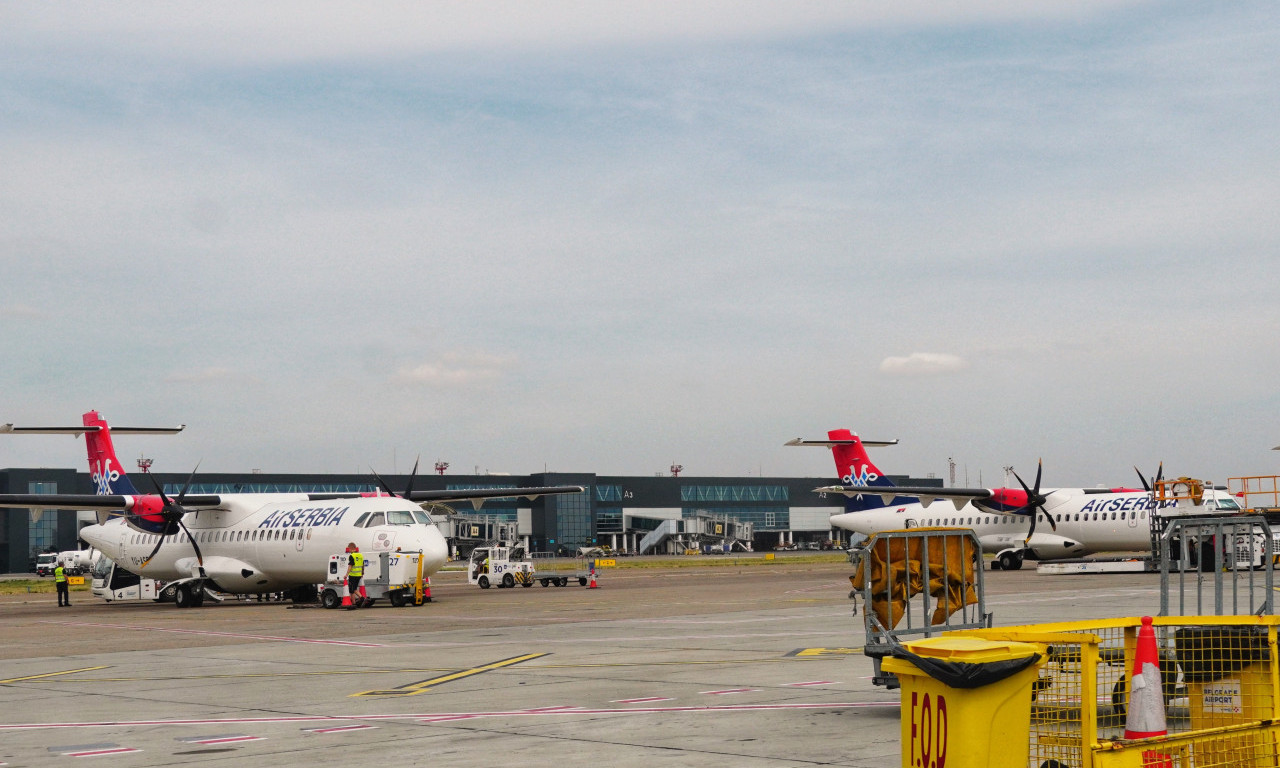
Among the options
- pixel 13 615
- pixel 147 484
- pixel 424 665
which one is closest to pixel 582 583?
pixel 13 615

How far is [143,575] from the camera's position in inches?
1617

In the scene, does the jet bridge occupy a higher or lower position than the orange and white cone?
lower

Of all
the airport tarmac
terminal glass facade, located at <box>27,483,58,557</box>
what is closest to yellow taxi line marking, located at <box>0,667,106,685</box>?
the airport tarmac

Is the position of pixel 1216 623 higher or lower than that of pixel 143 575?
higher

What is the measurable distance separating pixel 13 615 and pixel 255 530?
6953 mm

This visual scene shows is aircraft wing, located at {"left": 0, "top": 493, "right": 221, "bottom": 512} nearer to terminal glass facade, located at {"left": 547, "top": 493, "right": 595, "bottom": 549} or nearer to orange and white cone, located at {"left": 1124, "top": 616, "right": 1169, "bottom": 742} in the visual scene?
orange and white cone, located at {"left": 1124, "top": 616, "right": 1169, "bottom": 742}

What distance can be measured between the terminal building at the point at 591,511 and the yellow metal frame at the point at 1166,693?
294 feet

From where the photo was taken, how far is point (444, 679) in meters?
15.0

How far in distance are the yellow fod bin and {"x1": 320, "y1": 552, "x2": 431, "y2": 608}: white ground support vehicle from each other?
26770mm

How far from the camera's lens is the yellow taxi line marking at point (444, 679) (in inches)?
543

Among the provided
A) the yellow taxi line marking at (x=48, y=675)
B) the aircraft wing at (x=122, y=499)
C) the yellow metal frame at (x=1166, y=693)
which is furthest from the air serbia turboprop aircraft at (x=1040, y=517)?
the yellow metal frame at (x=1166, y=693)

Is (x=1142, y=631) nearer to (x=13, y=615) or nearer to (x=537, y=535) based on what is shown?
(x=13, y=615)

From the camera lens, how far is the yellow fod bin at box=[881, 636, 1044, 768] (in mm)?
6332

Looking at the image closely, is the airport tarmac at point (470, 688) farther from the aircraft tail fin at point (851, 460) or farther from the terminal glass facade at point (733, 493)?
the terminal glass facade at point (733, 493)
